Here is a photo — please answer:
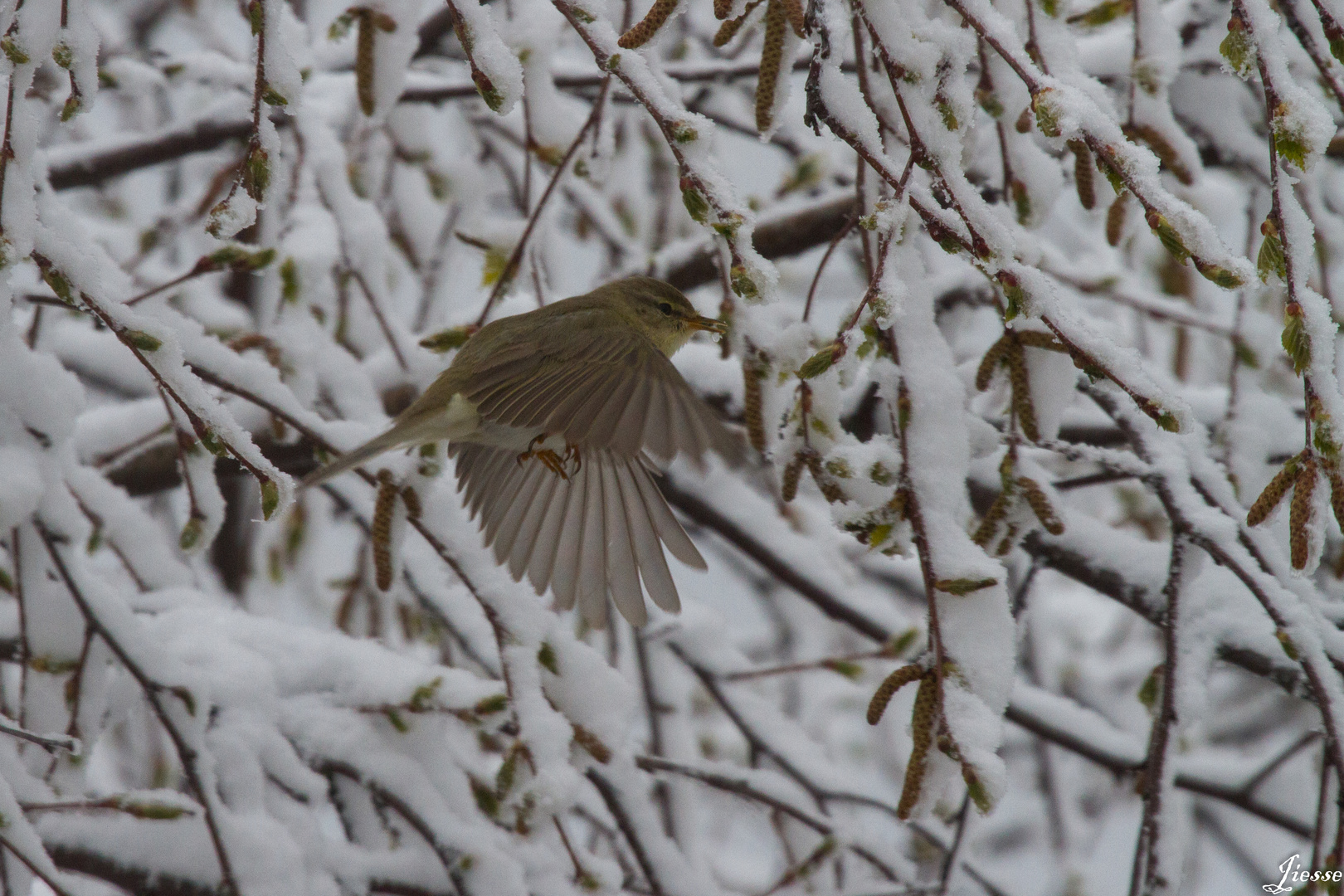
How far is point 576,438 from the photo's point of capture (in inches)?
58.8

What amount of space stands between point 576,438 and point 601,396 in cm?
15

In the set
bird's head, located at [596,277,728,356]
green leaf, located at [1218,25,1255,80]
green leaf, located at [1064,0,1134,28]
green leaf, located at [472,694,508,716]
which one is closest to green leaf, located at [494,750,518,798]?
green leaf, located at [472,694,508,716]

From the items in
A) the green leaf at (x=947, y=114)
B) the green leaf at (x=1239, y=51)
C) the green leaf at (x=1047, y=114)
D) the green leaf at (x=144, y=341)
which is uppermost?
the green leaf at (x=947, y=114)

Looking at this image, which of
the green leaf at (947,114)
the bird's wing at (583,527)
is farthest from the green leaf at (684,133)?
the bird's wing at (583,527)

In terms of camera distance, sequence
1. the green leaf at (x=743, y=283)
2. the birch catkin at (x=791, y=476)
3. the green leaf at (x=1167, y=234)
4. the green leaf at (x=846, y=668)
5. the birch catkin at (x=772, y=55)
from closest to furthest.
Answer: the green leaf at (x=1167, y=234), the green leaf at (x=743, y=283), the birch catkin at (x=772, y=55), the birch catkin at (x=791, y=476), the green leaf at (x=846, y=668)

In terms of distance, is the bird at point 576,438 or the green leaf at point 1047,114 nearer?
the green leaf at point 1047,114

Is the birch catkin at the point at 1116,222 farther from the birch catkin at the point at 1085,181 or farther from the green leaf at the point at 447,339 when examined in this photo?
the green leaf at the point at 447,339

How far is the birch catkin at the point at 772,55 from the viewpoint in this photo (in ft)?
4.04

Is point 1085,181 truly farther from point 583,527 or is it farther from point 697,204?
point 583,527

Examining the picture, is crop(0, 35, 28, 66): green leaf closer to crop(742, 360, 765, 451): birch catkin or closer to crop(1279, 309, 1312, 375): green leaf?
crop(742, 360, 765, 451): birch catkin

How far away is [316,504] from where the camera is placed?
276 centimetres

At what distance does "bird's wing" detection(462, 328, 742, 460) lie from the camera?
4.65ft

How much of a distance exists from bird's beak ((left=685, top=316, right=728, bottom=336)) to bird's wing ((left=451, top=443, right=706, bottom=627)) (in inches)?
8.3

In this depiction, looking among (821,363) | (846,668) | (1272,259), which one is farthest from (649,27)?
(846,668)
